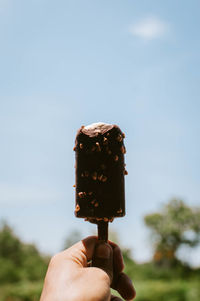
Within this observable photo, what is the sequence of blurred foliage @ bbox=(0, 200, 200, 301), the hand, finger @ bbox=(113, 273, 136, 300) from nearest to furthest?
1. the hand
2. finger @ bbox=(113, 273, 136, 300)
3. blurred foliage @ bbox=(0, 200, 200, 301)

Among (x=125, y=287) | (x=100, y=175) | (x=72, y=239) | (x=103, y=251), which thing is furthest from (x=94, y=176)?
(x=72, y=239)

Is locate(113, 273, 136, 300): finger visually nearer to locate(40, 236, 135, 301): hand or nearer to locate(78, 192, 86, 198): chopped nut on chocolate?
locate(40, 236, 135, 301): hand

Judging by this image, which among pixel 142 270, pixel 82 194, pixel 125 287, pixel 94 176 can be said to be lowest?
pixel 142 270

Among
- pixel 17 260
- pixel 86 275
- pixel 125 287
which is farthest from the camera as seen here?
pixel 17 260

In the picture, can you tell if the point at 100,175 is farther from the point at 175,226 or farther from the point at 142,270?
the point at 175,226

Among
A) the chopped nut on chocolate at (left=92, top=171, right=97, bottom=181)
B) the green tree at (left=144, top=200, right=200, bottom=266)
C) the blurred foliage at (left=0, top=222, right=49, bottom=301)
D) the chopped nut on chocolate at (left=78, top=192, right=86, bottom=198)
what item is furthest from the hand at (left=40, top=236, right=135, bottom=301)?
the green tree at (left=144, top=200, right=200, bottom=266)

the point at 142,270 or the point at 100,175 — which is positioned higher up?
the point at 100,175

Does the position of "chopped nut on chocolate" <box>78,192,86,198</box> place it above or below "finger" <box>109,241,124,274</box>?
above

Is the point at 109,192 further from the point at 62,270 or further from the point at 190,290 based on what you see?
the point at 190,290
